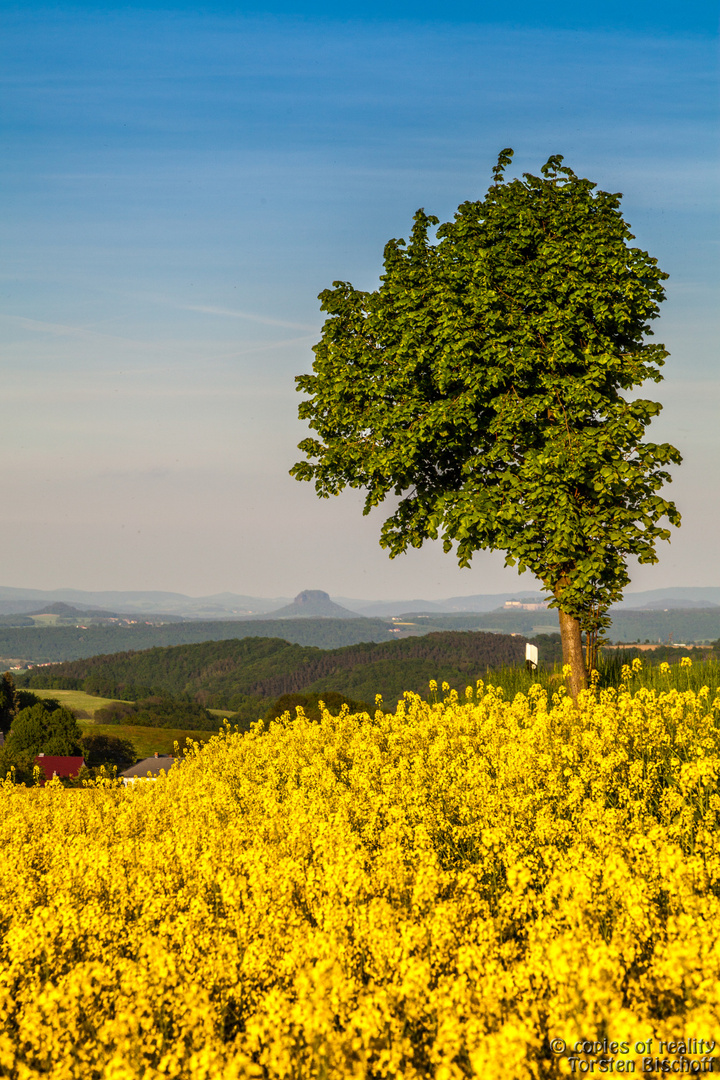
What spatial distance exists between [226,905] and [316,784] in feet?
18.1

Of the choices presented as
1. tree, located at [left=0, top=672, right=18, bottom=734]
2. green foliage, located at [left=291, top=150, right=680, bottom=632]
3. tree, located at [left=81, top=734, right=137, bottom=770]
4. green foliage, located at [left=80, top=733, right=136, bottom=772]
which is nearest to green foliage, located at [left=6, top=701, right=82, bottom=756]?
green foliage, located at [left=80, top=733, right=136, bottom=772]

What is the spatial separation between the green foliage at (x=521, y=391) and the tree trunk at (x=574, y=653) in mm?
392

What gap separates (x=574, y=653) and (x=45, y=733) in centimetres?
11572

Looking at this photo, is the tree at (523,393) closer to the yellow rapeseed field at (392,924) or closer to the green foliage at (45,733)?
the yellow rapeseed field at (392,924)

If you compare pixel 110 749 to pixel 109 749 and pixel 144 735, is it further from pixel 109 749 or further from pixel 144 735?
pixel 144 735

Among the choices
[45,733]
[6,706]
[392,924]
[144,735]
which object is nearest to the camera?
[392,924]

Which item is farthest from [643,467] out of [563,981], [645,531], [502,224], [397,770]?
[563,981]

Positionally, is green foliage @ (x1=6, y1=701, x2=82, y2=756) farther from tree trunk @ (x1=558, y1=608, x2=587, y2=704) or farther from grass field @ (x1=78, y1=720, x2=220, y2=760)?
tree trunk @ (x1=558, y1=608, x2=587, y2=704)

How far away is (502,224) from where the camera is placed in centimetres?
2350

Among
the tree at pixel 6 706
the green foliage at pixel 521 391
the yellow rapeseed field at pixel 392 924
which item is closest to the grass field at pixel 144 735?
the tree at pixel 6 706

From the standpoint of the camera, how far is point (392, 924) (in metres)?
8.18

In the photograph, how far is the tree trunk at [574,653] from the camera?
22.1 m

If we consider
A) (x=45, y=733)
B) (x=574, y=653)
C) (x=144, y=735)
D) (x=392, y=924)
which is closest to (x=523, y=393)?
(x=574, y=653)

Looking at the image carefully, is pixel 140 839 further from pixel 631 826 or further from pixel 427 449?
pixel 427 449
